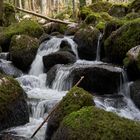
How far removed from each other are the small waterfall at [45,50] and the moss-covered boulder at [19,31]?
1.20 meters

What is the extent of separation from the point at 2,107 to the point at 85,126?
2.65 metres

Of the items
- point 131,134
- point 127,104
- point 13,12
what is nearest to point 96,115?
point 131,134

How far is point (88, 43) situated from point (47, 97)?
4389 millimetres

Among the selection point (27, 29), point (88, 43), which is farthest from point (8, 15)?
point (88, 43)

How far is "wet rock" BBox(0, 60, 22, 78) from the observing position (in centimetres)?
1248

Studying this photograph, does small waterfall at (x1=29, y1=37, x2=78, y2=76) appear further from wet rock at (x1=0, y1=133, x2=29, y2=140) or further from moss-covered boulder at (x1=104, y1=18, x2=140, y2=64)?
wet rock at (x1=0, y1=133, x2=29, y2=140)

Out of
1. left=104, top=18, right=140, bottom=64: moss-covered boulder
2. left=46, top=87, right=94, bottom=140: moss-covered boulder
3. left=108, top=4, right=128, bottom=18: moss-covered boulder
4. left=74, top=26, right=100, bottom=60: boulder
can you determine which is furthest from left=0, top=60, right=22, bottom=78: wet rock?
left=108, top=4, right=128, bottom=18: moss-covered boulder

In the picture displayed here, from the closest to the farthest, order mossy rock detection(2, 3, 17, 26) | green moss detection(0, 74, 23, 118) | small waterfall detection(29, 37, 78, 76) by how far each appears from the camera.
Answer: green moss detection(0, 74, 23, 118), small waterfall detection(29, 37, 78, 76), mossy rock detection(2, 3, 17, 26)

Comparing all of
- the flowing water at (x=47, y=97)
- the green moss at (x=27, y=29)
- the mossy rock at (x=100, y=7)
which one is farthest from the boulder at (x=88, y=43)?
the mossy rock at (x=100, y=7)

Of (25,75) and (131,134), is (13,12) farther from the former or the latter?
(131,134)

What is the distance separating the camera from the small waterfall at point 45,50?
1321 cm

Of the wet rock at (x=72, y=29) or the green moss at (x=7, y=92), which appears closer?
the green moss at (x=7, y=92)

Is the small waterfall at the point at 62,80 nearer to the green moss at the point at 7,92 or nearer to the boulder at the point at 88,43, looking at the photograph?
the boulder at the point at 88,43

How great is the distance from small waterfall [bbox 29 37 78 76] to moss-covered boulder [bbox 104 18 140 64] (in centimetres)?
207
